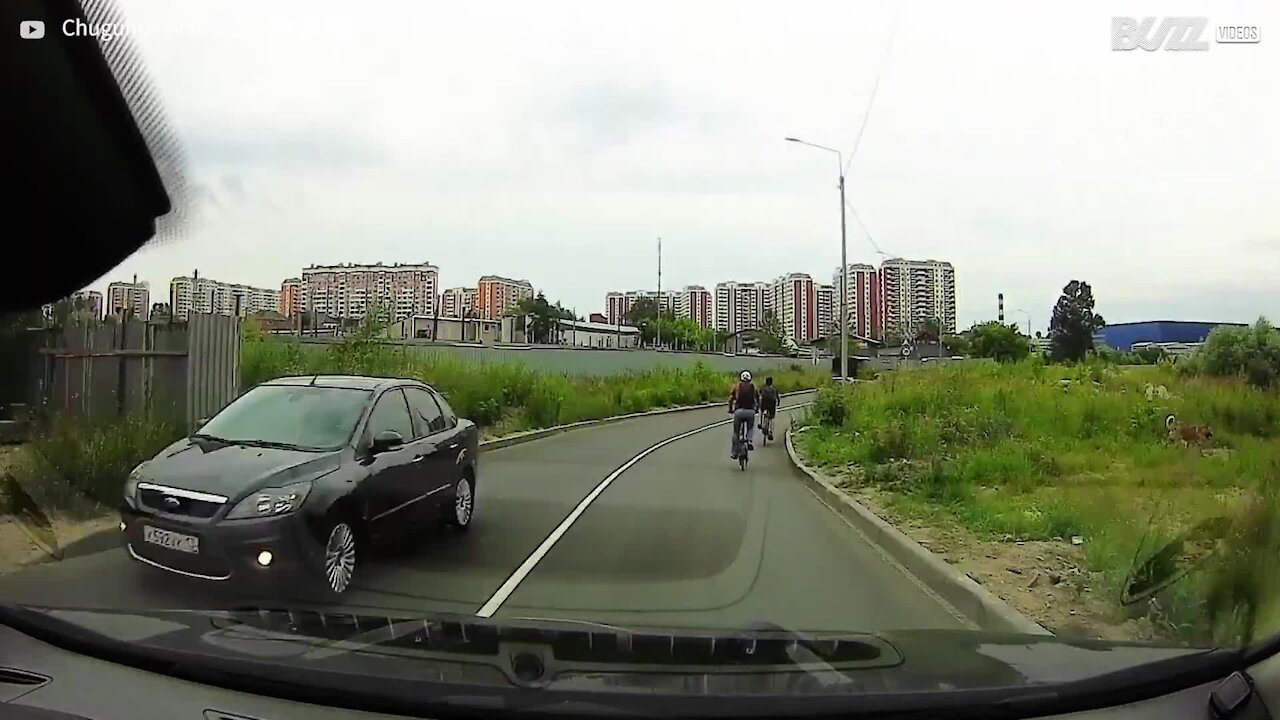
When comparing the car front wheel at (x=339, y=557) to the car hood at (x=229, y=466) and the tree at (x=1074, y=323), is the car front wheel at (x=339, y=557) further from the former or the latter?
the tree at (x=1074, y=323)

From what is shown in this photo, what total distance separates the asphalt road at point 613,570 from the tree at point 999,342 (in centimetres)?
231

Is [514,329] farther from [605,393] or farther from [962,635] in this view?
[605,393]

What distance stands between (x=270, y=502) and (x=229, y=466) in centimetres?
36

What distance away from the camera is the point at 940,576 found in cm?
677

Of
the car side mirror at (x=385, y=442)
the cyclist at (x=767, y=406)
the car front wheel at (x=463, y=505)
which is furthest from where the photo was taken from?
the cyclist at (x=767, y=406)

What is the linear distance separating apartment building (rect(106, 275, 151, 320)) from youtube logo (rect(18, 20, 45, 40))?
5.38ft

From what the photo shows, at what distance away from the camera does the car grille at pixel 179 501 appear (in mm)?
5211

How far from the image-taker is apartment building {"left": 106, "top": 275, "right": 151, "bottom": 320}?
21.1ft

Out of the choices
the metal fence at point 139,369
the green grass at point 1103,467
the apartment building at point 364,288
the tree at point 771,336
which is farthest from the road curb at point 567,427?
the green grass at point 1103,467

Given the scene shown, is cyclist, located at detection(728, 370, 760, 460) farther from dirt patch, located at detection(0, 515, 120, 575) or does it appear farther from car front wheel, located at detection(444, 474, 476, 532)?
dirt patch, located at detection(0, 515, 120, 575)

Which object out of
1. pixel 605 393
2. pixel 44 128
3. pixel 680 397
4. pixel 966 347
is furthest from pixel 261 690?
pixel 680 397

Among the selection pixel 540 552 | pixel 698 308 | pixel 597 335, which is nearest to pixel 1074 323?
pixel 540 552

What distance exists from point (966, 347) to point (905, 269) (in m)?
2.57

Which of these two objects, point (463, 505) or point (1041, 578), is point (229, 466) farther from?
point (1041, 578)
